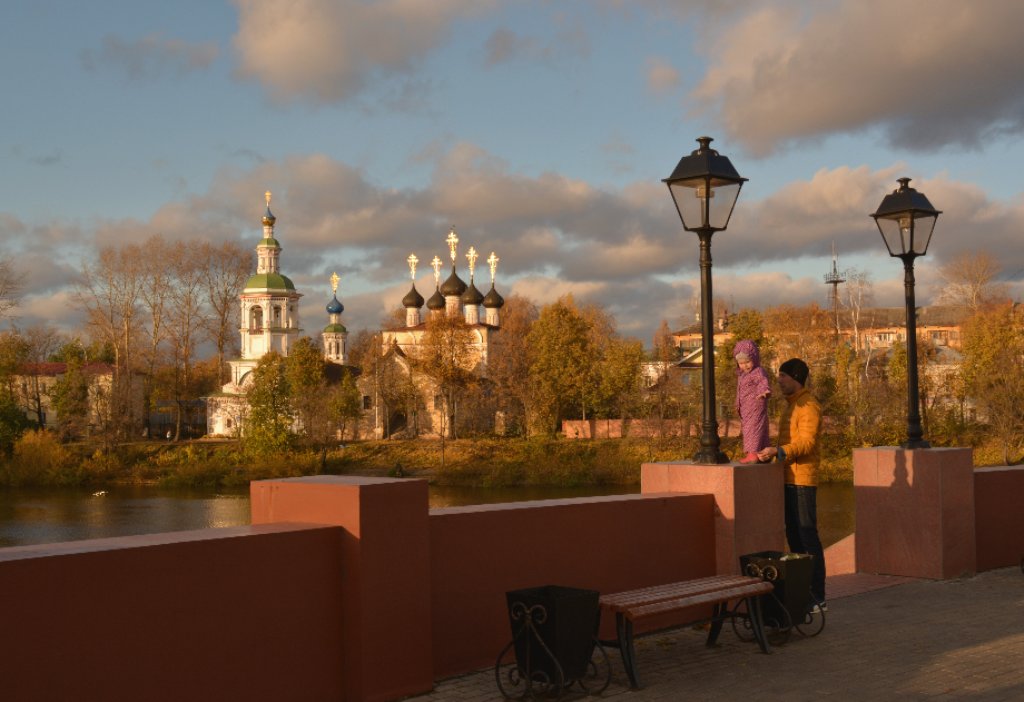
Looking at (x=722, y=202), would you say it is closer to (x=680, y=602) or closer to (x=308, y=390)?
(x=680, y=602)

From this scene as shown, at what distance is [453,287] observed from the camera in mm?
82625

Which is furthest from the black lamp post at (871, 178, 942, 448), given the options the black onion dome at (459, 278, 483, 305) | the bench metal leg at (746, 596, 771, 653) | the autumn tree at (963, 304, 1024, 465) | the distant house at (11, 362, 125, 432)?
the black onion dome at (459, 278, 483, 305)

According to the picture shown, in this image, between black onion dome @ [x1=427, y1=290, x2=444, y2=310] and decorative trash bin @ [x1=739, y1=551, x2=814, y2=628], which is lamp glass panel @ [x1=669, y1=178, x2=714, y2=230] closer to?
decorative trash bin @ [x1=739, y1=551, x2=814, y2=628]

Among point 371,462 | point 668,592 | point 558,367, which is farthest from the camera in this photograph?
point 558,367

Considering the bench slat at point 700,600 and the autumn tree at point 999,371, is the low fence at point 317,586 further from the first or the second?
the autumn tree at point 999,371

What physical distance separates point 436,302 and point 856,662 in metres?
76.6

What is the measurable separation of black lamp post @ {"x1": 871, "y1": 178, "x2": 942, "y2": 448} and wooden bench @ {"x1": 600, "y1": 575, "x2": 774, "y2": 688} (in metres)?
4.81

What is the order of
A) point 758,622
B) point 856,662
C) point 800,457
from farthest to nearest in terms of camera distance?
point 800,457 → point 758,622 → point 856,662

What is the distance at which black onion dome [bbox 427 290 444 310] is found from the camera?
270 feet

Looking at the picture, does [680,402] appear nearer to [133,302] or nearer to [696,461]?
[133,302]

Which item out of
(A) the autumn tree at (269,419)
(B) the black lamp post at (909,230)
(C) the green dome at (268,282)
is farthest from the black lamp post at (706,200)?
(C) the green dome at (268,282)

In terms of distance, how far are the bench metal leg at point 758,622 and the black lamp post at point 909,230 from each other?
15.7ft

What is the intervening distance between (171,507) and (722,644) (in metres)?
37.4

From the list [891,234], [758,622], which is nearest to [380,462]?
[891,234]
